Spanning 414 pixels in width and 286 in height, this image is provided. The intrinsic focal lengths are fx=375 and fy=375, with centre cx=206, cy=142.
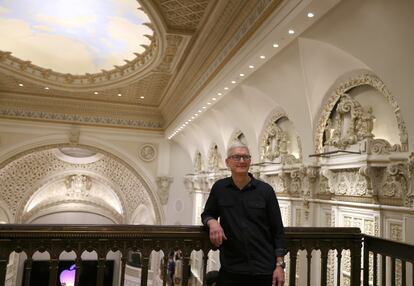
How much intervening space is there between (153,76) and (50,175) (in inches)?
390

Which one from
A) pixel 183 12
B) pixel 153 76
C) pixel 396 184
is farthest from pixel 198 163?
pixel 396 184

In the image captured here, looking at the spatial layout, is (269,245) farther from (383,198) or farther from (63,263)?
(63,263)

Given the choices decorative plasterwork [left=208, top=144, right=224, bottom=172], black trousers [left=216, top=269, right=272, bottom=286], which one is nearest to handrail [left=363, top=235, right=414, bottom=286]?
black trousers [left=216, top=269, right=272, bottom=286]

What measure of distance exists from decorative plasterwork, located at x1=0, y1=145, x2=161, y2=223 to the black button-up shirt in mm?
14038

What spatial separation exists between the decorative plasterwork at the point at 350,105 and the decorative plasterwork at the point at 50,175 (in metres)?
10.7

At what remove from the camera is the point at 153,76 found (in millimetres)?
12039

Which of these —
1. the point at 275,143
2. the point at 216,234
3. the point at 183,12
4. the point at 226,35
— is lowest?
the point at 216,234

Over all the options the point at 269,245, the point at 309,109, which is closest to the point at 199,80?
the point at 309,109

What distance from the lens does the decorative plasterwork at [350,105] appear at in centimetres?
495

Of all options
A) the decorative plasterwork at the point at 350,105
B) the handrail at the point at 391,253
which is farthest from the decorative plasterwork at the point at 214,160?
the handrail at the point at 391,253

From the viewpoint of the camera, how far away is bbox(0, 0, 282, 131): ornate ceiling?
7020 mm

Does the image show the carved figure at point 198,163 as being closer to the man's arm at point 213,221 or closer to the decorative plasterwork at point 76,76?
the decorative plasterwork at point 76,76

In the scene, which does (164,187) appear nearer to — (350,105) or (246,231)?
(350,105)

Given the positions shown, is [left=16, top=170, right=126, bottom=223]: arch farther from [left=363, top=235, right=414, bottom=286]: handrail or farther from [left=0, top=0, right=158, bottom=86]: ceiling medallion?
[left=363, top=235, right=414, bottom=286]: handrail
